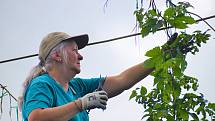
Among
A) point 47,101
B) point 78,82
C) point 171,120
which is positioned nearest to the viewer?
Result: point 171,120

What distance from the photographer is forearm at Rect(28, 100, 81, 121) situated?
3.54m

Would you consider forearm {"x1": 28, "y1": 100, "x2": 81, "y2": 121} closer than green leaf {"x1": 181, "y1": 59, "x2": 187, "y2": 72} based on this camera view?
No

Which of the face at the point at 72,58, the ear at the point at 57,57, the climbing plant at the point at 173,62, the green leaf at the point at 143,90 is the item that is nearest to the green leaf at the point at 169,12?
the climbing plant at the point at 173,62

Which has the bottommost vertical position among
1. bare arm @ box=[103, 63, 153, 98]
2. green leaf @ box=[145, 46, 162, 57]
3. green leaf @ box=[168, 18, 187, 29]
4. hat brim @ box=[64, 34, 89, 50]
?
bare arm @ box=[103, 63, 153, 98]

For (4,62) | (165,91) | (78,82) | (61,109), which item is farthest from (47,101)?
(4,62)

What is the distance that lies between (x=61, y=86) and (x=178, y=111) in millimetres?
1005

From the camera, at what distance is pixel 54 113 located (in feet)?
11.7

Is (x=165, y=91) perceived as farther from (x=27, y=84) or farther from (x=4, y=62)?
(x=4, y=62)

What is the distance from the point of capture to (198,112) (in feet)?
12.3

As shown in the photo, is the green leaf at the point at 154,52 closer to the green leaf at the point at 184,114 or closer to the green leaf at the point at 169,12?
the green leaf at the point at 169,12

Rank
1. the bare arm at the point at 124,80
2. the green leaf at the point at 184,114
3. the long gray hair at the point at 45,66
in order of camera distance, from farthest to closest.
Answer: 1. the bare arm at the point at 124,80
2. the long gray hair at the point at 45,66
3. the green leaf at the point at 184,114

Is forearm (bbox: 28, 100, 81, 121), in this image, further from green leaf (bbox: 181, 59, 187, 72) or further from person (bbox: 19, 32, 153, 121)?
green leaf (bbox: 181, 59, 187, 72)

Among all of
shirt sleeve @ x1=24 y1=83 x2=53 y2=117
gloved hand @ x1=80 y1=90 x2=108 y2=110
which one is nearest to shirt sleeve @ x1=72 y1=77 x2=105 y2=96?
shirt sleeve @ x1=24 y1=83 x2=53 y2=117

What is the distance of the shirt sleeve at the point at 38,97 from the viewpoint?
3617 millimetres
